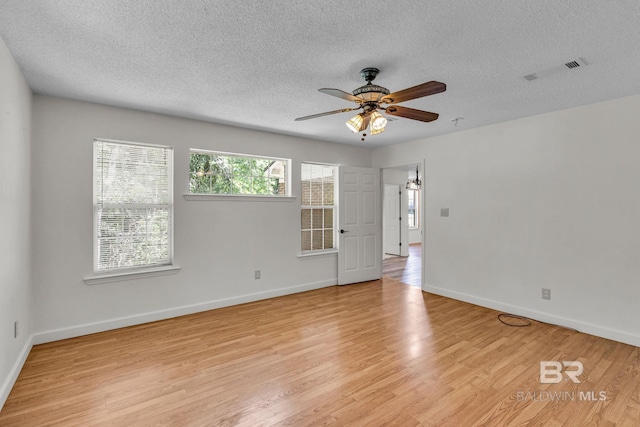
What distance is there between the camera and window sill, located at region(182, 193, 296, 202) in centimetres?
→ 388

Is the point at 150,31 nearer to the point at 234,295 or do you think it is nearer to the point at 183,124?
the point at 183,124

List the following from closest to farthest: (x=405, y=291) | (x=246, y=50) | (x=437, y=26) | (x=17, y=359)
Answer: (x=437, y=26), (x=246, y=50), (x=17, y=359), (x=405, y=291)

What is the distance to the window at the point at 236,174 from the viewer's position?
159 inches

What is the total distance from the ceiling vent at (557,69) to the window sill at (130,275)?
4.06 meters

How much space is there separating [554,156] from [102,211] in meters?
4.99

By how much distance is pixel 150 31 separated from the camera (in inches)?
77.2

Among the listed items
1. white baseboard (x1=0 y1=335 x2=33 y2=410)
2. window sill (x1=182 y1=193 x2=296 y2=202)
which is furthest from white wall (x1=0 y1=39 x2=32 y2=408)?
window sill (x1=182 y1=193 x2=296 y2=202)

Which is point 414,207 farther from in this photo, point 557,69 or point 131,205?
point 131,205

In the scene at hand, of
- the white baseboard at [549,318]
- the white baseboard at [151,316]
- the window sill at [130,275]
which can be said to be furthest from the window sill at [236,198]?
the white baseboard at [549,318]

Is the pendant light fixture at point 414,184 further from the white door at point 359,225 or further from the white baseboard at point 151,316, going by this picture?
the white baseboard at point 151,316

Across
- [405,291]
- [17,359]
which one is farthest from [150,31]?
[405,291]

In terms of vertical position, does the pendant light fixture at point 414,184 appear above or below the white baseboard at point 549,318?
above
